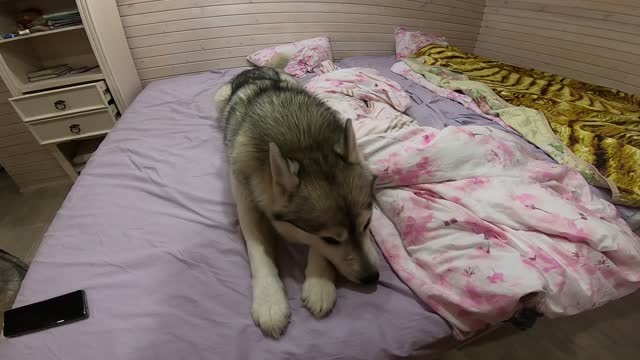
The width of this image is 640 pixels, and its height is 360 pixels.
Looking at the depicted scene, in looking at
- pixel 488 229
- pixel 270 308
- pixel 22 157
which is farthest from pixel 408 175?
pixel 22 157

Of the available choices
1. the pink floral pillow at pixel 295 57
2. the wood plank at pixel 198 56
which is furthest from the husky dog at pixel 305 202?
the wood plank at pixel 198 56

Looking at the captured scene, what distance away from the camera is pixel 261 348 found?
2.89 feet

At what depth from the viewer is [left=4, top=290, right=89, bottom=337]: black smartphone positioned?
0.90 m

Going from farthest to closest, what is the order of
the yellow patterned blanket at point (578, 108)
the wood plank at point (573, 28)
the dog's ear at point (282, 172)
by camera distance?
the wood plank at point (573, 28)
the yellow patterned blanket at point (578, 108)
the dog's ear at point (282, 172)

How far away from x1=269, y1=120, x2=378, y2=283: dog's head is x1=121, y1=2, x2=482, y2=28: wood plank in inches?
98.8

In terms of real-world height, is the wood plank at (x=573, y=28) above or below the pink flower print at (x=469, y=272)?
above

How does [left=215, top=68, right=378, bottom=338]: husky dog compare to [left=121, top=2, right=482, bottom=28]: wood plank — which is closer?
[left=215, top=68, right=378, bottom=338]: husky dog

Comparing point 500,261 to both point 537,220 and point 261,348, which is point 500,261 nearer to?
point 537,220

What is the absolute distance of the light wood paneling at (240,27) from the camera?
2.80 meters

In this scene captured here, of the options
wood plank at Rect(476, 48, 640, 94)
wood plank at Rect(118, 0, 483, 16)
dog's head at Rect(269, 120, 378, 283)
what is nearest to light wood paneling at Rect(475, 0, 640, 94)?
wood plank at Rect(476, 48, 640, 94)

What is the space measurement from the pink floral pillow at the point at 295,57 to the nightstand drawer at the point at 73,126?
1344 mm

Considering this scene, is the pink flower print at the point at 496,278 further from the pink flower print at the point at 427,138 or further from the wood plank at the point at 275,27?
the wood plank at the point at 275,27

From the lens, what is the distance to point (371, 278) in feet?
3.28

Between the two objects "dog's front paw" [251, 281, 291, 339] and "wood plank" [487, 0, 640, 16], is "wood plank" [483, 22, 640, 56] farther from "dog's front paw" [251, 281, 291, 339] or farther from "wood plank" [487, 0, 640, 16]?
"dog's front paw" [251, 281, 291, 339]
